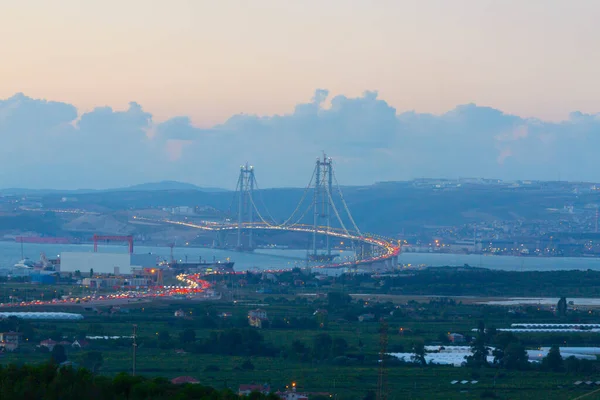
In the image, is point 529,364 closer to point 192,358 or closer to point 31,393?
point 192,358

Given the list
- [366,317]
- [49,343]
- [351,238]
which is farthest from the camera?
[351,238]

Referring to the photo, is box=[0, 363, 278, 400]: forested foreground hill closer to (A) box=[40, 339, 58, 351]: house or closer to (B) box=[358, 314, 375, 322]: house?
(A) box=[40, 339, 58, 351]: house

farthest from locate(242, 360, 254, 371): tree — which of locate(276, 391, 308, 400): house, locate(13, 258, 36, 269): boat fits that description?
locate(13, 258, 36, 269): boat

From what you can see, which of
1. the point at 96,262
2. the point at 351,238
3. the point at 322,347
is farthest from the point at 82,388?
the point at 351,238

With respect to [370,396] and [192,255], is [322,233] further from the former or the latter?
[370,396]

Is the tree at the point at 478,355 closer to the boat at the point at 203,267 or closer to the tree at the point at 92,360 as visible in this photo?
the tree at the point at 92,360

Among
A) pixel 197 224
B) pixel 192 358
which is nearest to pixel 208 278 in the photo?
pixel 192 358
